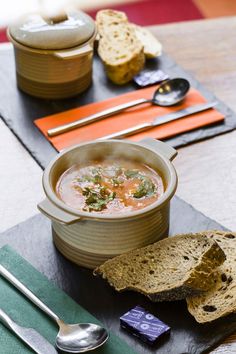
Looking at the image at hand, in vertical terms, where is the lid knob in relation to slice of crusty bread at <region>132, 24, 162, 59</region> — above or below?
above

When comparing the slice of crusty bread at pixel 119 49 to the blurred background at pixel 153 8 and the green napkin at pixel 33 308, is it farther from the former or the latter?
the blurred background at pixel 153 8

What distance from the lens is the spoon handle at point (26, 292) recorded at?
132 centimetres

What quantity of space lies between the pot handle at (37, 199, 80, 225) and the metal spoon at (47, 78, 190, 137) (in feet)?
1.64

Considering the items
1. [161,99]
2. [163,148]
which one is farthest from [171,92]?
[163,148]

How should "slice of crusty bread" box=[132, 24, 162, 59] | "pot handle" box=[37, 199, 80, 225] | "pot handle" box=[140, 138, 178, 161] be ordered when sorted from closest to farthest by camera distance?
"pot handle" box=[37, 199, 80, 225] → "pot handle" box=[140, 138, 178, 161] → "slice of crusty bread" box=[132, 24, 162, 59]

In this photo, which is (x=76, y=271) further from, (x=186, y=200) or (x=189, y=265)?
(x=186, y=200)

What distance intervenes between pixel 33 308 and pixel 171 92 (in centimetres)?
86

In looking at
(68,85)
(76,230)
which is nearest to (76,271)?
(76,230)

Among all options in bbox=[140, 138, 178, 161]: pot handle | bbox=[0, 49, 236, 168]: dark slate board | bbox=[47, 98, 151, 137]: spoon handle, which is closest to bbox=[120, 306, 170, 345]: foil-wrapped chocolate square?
bbox=[140, 138, 178, 161]: pot handle

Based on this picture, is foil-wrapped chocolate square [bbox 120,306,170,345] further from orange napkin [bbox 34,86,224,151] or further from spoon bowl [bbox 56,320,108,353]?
orange napkin [bbox 34,86,224,151]

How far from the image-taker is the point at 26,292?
1.37 meters

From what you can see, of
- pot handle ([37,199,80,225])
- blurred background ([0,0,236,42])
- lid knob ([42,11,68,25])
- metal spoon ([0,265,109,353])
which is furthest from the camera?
blurred background ([0,0,236,42])

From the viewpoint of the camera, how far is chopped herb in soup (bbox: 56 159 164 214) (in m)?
1.44

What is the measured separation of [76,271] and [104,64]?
80 centimetres
